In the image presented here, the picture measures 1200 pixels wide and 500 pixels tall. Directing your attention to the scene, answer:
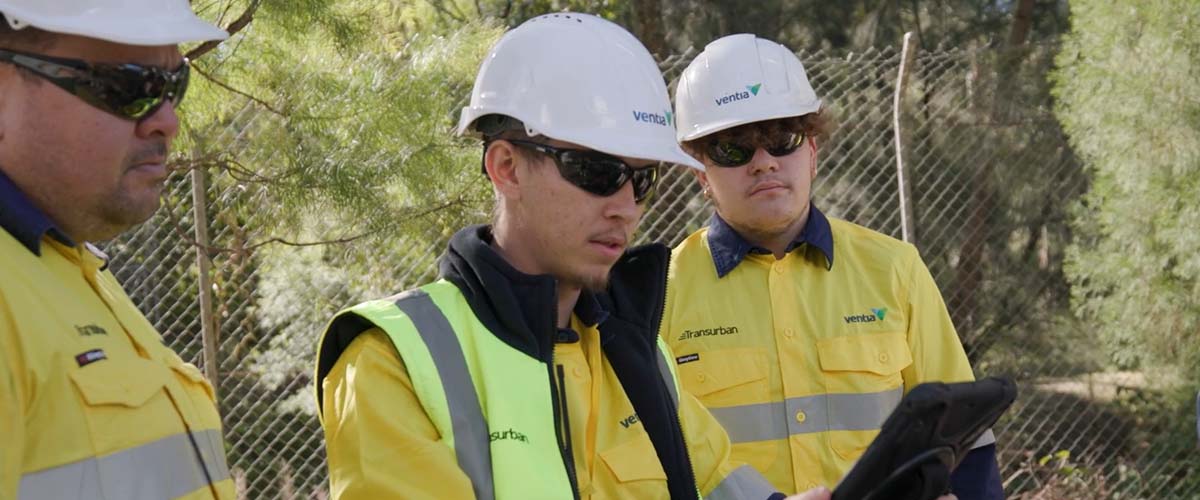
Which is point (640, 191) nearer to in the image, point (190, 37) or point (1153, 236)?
point (190, 37)

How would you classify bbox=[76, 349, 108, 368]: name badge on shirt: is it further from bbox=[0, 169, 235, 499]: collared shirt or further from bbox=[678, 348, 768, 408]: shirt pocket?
bbox=[678, 348, 768, 408]: shirt pocket

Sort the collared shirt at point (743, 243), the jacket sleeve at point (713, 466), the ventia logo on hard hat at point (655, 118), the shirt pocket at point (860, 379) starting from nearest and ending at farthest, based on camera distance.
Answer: the ventia logo on hard hat at point (655, 118) < the jacket sleeve at point (713, 466) < the shirt pocket at point (860, 379) < the collared shirt at point (743, 243)

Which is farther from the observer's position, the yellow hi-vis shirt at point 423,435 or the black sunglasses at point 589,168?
the black sunglasses at point 589,168

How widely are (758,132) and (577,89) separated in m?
1.15

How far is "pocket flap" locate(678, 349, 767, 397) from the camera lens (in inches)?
142

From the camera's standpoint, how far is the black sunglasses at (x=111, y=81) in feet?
6.91

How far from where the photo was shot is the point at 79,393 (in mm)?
1960

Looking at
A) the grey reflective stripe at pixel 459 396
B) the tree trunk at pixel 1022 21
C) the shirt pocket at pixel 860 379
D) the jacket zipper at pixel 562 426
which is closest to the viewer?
the grey reflective stripe at pixel 459 396

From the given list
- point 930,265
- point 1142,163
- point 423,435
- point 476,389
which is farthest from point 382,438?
point 1142,163

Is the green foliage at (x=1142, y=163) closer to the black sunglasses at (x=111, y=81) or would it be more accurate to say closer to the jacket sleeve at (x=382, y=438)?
the jacket sleeve at (x=382, y=438)

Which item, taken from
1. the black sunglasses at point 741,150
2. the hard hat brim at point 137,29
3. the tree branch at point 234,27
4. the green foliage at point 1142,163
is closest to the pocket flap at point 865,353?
the black sunglasses at point 741,150

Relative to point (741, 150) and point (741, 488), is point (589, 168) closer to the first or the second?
point (741, 488)

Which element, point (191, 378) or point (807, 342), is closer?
point (191, 378)

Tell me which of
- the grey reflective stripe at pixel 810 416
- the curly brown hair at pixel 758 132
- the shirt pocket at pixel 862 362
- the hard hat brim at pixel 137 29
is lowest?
the grey reflective stripe at pixel 810 416
